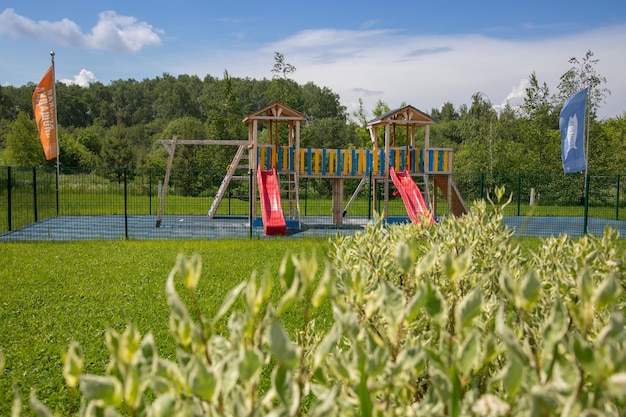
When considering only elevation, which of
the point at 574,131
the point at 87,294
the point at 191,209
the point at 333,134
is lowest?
the point at 87,294

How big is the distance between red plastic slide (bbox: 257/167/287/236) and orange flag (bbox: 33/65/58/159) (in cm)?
733

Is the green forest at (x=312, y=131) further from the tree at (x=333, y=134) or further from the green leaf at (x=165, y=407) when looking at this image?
the green leaf at (x=165, y=407)

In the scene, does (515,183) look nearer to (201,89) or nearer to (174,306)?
(174,306)

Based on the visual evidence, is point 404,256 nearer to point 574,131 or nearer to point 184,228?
point 574,131

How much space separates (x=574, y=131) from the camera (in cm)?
1459

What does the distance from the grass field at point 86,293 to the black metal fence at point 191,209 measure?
207 cm

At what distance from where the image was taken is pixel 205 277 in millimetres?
8125

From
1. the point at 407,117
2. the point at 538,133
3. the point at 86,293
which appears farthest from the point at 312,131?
the point at 86,293

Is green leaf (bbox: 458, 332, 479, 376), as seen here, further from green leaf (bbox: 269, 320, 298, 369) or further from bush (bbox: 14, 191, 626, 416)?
green leaf (bbox: 269, 320, 298, 369)

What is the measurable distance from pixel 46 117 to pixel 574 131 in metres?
16.1

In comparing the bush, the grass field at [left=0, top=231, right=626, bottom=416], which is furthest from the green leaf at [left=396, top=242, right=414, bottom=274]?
the grass field at [left=0, top=231, right=626, bottom=416]

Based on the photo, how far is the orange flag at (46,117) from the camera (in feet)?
60.0

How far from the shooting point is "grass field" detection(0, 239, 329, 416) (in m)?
4.79

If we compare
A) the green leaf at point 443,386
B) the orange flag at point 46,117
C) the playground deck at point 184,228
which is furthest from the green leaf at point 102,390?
the orange flag at point 46,117
